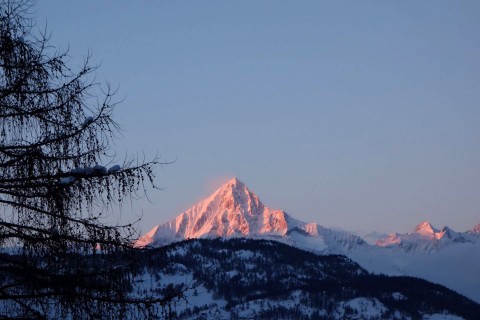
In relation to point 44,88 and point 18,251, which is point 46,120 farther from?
point 18,251

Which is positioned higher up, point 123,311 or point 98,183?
point 98,183

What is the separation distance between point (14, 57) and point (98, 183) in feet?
5.14

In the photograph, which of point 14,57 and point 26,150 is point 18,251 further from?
point 14,57

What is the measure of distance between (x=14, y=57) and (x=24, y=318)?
2.65 meters

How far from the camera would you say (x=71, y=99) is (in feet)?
26.9

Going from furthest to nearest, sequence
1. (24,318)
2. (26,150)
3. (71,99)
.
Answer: (71,99) → (26,150) → (24,318)

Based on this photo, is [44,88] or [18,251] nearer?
[18,251]

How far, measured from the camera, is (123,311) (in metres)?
7.44

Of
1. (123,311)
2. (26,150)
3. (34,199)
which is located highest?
(26,150)

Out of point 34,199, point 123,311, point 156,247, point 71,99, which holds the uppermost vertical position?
point 71,99

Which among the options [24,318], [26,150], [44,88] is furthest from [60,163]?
[24,318]

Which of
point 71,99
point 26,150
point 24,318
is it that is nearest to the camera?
point 24,318

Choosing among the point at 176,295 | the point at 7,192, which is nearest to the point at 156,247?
the point at 176,295

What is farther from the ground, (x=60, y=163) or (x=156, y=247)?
(x=60, y=163)
